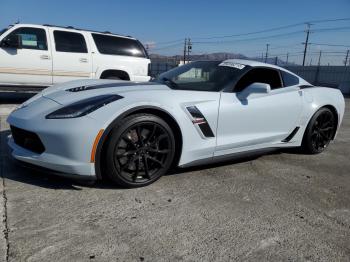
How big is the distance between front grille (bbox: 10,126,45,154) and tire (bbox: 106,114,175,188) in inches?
23.6

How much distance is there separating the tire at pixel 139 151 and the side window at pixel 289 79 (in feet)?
6.47

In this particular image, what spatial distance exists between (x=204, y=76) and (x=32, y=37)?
5.30 m

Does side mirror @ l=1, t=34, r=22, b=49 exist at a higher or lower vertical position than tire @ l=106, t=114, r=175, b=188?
higher

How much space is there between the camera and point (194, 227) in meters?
2.55

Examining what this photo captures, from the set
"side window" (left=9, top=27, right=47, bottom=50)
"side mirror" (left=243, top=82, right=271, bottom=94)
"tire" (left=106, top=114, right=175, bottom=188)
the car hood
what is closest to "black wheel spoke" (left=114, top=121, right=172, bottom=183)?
"tire" (left=106, top=114, right=175, bottom=188)

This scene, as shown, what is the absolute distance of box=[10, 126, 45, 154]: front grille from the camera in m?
2.97

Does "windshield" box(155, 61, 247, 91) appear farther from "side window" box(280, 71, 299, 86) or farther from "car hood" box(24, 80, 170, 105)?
"side window" box(280, 71, 299, 86)

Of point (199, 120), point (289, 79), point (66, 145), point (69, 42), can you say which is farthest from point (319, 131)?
point (69, 42)

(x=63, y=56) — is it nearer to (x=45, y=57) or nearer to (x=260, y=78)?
(x=45, y=57)

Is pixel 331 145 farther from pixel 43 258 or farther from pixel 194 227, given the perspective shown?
pixel 43 258

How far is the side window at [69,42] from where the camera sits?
26.1 feet

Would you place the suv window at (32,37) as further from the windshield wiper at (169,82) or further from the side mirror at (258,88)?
the side mirror at (258,88)

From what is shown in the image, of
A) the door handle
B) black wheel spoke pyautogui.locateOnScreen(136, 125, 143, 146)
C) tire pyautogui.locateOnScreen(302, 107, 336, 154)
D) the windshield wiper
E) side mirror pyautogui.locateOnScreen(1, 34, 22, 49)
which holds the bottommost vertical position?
tire pyautogui.locateOnScreen(302, 107, 336, 154)

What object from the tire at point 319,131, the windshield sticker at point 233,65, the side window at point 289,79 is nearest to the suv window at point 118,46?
the windshield sticker at point 233,65
